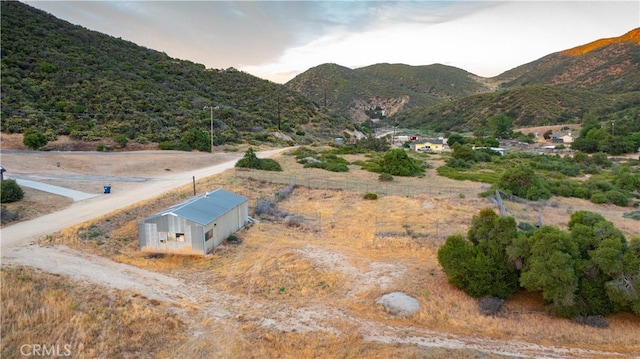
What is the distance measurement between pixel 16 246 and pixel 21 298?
18.3ft

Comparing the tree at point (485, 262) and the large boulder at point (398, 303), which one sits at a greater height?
the tree at point (485, 262)

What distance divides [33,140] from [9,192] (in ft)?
63.9

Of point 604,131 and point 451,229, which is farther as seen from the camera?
point 604,131

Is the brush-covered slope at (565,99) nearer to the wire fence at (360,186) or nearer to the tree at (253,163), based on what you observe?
the wire fence at (360,186)

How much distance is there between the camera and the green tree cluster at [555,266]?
1196 cm

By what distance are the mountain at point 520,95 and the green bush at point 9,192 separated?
108919 millimetres

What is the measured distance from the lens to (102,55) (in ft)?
221

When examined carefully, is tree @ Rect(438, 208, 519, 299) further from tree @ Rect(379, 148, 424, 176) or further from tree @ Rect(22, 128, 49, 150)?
tree @ Rect(22, 128, 49, 150)

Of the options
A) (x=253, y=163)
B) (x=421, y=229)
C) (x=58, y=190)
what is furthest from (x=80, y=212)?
(x=421, y=229)

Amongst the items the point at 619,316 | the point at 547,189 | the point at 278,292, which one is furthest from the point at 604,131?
the point at 278,292

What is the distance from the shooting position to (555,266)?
476 inches

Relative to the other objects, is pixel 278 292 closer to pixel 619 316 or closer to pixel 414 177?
pixel 619 316

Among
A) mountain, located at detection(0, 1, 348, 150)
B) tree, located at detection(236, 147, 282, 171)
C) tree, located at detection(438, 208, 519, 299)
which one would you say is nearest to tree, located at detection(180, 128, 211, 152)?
mountain, located at detection(0, 1, 348, 150)

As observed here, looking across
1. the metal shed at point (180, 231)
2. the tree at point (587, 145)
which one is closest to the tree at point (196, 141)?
the metal shed at point (180, 231)
